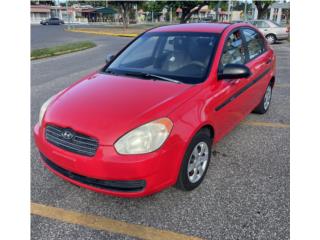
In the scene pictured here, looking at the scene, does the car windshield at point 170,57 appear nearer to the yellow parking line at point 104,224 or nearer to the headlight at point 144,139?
the headlight at point 144,139

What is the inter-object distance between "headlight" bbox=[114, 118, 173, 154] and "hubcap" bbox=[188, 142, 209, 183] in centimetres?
51

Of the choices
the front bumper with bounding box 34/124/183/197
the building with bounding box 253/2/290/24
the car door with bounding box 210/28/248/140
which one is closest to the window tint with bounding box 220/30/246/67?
the car door with bounding box 210/28/248/140

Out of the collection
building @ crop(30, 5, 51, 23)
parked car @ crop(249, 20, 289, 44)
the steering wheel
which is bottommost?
the steering wheel

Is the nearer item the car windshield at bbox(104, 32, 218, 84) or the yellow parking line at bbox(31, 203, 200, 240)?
the yellow parking line at bbox(31, 203, 200, 240)

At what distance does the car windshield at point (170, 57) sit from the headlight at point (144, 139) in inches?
32.5

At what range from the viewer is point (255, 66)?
4.07m

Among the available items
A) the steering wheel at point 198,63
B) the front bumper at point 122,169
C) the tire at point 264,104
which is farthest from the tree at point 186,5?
the front bumper at point 122,169

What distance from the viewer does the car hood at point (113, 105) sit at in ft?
7.73

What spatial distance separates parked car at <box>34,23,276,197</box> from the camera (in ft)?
7.52

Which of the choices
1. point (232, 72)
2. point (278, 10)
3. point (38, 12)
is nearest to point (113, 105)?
point (232, 72)

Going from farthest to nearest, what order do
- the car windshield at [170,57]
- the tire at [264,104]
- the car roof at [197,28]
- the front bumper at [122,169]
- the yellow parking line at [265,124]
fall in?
the tire at [264,104] → the yellow parking line at [265,124] → the car roof at [197,28] → the car windshield at [170,57] → the front bumper at [122,169]

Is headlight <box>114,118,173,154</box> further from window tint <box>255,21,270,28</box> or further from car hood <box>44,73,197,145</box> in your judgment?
window tint <box>255,21,270,28</box>

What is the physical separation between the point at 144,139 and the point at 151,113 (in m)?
0.27

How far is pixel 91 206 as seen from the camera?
2.65m
